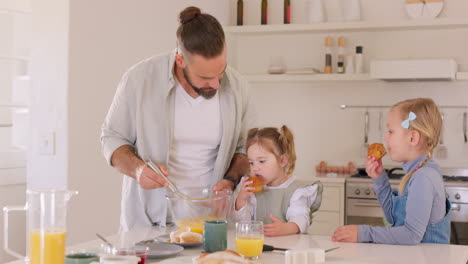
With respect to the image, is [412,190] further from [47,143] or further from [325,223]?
[325,223]

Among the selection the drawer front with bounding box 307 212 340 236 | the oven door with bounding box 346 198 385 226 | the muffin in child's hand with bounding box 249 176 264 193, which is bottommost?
the drawer front with bounding box 307 212 340 236

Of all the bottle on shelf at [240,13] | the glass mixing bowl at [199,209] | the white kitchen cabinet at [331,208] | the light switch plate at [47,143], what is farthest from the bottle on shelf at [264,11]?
the glass mixing bowl at [199,209]

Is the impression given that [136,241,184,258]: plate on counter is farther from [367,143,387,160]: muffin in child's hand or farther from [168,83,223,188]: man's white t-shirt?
[367,143,387,160]: muffin in child's hand

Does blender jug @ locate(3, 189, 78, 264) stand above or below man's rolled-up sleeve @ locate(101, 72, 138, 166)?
below

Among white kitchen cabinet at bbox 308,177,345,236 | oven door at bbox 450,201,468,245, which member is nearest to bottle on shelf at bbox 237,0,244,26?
white kitchen cabinet at bbox 308,177,345,236

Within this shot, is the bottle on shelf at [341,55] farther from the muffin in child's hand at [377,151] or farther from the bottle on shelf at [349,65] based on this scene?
the muffin in child's hand at [377,151]

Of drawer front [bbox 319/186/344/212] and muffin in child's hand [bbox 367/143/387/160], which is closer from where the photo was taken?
muffin in child's hand [bbox 367/143/387/160]

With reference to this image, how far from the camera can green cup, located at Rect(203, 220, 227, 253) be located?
1954mm

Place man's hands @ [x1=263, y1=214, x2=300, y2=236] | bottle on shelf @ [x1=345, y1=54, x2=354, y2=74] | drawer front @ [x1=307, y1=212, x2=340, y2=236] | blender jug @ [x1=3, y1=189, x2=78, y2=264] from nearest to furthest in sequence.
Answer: blender jug @ [x1=3, y1=189, x2=78, y2=264] < man's hands @ [x1=263, y1=214, x2=300, y2=236] < drawer front @ [x1=307, y1=212, x2=340, y2=236] < bottle on shelf @ [x1=345, y1=54, x2=354, y2=74]

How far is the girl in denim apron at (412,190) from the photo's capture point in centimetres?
223

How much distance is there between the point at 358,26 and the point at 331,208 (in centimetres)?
147

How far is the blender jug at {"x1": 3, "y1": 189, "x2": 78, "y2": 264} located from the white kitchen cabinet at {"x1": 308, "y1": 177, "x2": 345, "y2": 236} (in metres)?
3.42

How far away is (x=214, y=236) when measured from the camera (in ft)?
6.41

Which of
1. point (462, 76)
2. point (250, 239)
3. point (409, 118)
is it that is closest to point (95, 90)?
point (409, 118)
